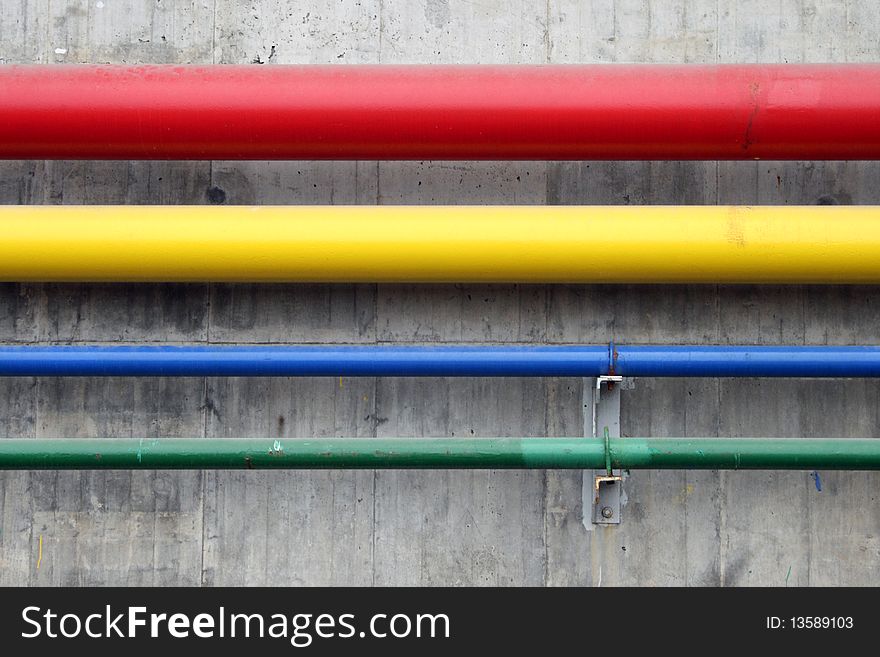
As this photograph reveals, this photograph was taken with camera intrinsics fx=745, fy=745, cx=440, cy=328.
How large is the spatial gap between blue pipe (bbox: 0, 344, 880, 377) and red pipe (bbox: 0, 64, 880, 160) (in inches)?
44.8

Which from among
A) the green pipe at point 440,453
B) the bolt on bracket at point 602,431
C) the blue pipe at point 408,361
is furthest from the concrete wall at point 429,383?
the green pipe at point 440,453

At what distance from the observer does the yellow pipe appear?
161 inches

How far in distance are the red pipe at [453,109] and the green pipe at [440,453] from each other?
5.35 ft

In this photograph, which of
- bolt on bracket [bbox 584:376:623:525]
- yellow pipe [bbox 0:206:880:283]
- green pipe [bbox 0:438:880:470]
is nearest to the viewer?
green pipe [bbox 0:438:880:470]

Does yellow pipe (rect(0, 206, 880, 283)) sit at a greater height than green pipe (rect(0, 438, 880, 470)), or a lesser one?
greater

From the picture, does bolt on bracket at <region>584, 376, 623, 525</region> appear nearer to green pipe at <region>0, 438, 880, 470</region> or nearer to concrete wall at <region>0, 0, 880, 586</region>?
concrete wall at <region>0, 0, 880, 586</region>

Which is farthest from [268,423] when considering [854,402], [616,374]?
[854,402]

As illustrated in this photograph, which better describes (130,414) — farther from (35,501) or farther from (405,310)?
(405,310)

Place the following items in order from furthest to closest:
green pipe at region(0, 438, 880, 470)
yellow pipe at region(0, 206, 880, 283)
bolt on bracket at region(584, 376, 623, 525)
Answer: bolt on bracket at region(584, 376, 623, 525) → yellow pipe at region(0, 206, 880, 283) → green pipe at region(0, 438, 880, 470)

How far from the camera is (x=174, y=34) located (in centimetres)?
466

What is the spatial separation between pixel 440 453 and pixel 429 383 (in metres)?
0.66

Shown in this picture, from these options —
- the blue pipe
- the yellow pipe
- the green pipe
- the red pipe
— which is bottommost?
the green pipe

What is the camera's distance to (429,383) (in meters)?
4.59

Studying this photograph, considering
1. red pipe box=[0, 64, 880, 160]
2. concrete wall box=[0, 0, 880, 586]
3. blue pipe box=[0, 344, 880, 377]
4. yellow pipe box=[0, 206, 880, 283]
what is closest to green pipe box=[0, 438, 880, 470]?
blue pipe box=[0, 344, 880, 377]
